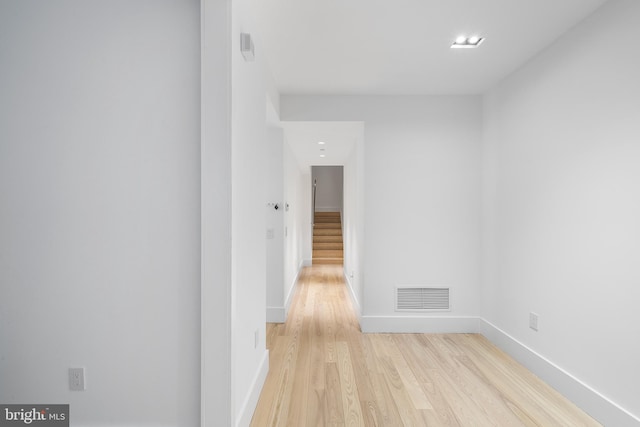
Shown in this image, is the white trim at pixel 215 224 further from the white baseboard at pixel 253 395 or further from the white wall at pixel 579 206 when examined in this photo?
the white wall at pixel 579 206

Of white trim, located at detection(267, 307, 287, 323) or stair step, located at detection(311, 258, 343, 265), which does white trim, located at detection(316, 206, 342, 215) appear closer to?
stair step, located at detection(311, 258, 343, 265)

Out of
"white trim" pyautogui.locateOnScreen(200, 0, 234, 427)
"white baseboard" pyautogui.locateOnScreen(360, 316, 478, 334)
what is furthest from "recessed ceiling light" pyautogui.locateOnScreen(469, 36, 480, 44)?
"white baseboard" pyautogui.locateOnScreen(360, 316, 478, 334)

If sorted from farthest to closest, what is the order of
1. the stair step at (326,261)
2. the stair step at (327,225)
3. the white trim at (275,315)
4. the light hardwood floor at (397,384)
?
1. the stair step at (327,225)
2. the stair step at (326,261)
3. the white trim at (275,315)
4. the light hardwood floor at (397,384)

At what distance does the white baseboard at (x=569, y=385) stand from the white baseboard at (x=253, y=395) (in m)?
2.02

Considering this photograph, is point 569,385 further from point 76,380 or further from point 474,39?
point 76,380

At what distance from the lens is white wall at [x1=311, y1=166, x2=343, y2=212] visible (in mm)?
11273

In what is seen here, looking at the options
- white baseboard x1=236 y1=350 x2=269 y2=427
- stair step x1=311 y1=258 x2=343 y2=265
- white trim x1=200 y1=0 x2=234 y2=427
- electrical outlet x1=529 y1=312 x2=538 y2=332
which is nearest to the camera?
white trim x1=200 y1=0 x2=234 y2=427

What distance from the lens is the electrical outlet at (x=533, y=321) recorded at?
2.71 meters

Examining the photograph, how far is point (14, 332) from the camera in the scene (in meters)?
1.71

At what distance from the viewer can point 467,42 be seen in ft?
8.38

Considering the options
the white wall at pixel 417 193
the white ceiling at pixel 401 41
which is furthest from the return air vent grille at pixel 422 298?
the white ceiling at pixel 401 41

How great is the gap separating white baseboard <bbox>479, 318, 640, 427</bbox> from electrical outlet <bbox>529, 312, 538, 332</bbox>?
7.1 inches

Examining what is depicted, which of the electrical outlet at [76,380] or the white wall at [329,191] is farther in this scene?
the white wall at [329,191]

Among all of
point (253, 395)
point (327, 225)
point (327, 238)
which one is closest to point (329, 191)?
point (327, 225)
